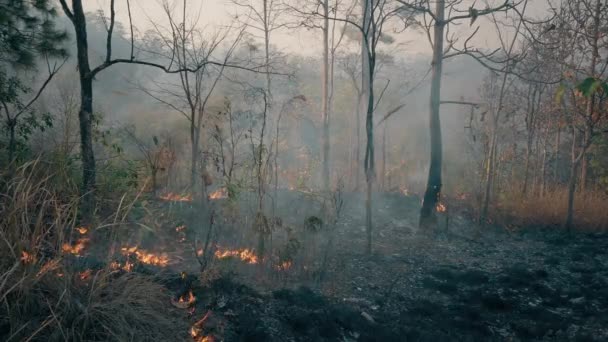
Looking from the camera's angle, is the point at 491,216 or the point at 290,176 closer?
the point at 491,216

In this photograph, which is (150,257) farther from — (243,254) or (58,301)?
(58,301)

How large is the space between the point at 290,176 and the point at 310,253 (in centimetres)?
945

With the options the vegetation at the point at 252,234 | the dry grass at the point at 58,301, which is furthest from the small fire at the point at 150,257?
the dry grass at the point at 58,301

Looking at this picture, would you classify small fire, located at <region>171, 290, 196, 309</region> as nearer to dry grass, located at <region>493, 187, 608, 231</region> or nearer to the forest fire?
the forest fire

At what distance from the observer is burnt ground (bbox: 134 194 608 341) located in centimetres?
402

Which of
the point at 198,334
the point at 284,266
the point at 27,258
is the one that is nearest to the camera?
the point at 27,258

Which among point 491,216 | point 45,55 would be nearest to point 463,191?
point 491,216

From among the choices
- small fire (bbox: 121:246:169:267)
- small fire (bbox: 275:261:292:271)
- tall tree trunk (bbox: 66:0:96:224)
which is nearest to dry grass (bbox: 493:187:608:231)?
small fire (bbox: 275:261:292:271)

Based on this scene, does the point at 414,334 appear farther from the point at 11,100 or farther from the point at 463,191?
the point at 463,191

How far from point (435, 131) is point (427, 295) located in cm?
465

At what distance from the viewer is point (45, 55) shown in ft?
19.5

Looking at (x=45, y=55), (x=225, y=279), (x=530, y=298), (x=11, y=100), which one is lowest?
(x=530, y=298)

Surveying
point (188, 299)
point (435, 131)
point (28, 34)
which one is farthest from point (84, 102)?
point (435, 131)

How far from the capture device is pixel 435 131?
9.01 metres
